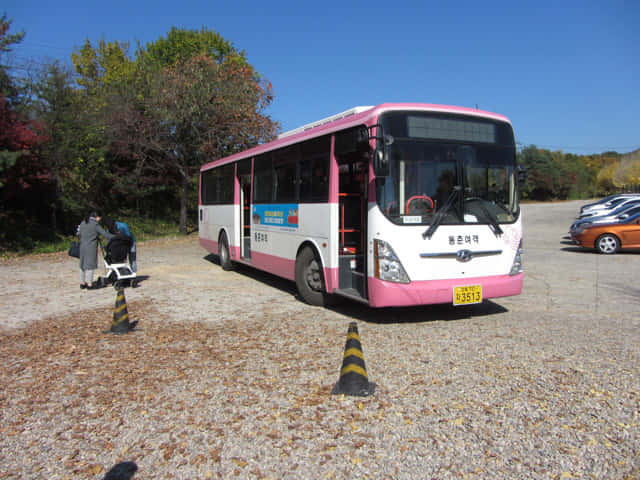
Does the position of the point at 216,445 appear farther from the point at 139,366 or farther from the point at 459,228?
the point at 459,228

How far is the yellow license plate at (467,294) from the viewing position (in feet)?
21.7

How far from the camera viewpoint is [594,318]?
7.28 metres

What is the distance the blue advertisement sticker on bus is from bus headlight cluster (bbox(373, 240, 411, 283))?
2590 millimetres

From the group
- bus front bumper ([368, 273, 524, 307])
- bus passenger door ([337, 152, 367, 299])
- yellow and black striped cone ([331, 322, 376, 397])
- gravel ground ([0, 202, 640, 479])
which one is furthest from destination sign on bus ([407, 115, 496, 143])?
yellow and black striped cone ([331, 322, 376, 397])

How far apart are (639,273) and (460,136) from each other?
26.8ft

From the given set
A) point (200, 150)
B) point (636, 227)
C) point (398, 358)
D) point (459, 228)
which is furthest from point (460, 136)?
point (200, 150)

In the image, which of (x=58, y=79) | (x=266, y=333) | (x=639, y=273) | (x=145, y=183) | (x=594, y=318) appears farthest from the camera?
(x=145, y=183)

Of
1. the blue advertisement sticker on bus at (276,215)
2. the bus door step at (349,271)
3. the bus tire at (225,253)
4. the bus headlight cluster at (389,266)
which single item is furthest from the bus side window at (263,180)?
the bus headlight cluster at (389,266)

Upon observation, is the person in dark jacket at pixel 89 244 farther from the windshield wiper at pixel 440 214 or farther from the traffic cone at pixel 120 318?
the windshield wiper at pixel 440 214

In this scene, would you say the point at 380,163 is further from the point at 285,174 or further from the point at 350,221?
the point at 285,174

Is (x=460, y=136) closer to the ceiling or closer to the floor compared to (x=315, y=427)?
closer to the ceiling

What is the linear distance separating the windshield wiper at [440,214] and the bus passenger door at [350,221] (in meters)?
1.24

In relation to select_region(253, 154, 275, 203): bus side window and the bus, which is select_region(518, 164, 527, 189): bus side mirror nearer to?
the bus

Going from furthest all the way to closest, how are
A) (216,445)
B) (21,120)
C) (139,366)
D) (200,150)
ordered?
1. (200,150)
2. (21,120)
3. (139,366)
4. (216,445)
